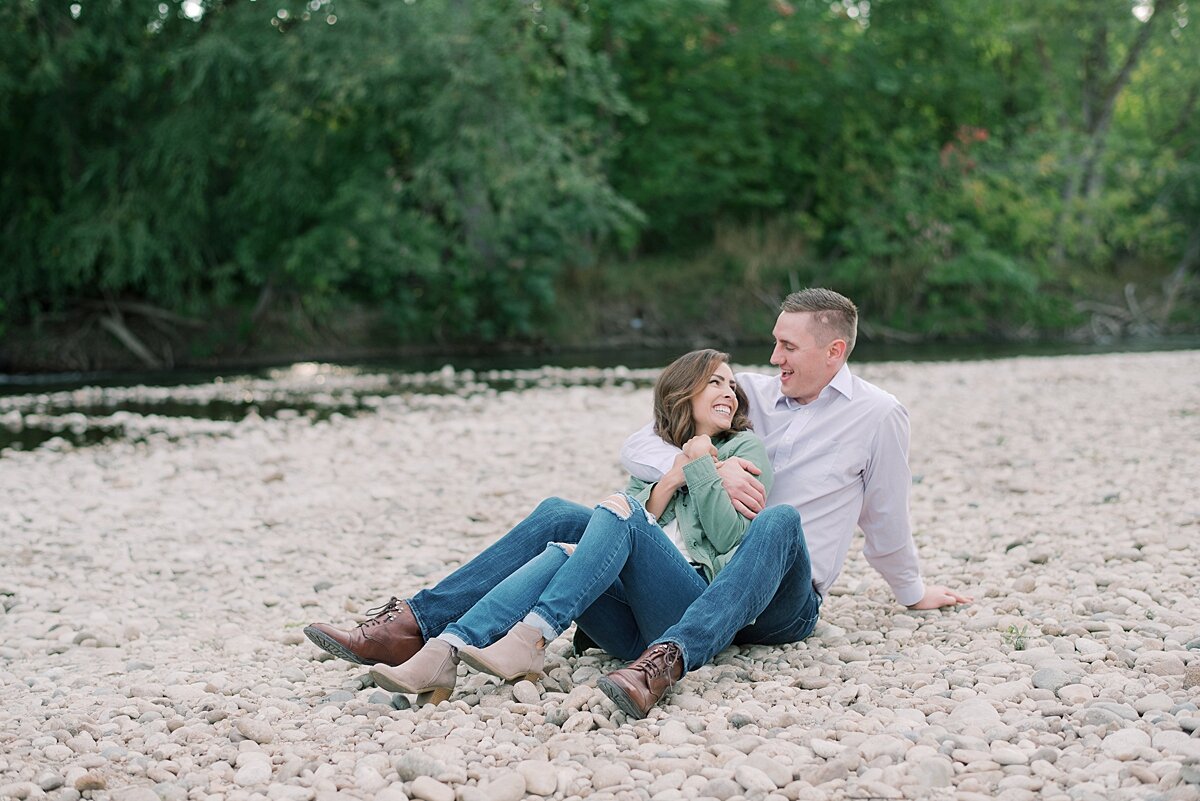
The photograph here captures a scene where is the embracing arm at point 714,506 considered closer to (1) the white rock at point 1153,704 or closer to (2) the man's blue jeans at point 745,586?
(2) the man's blue jeans at point 745,586

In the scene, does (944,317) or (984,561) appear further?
(944,317)

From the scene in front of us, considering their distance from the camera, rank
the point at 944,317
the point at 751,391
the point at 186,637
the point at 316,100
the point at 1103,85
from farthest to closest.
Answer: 1. the point at 1103,85
2. the point at 944,317
3. the point at 316,100
4. the point at 186,637
5. the point at 751,391

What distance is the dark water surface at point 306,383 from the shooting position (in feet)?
40.6

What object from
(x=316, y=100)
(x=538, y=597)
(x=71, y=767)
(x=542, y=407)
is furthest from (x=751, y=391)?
(x=316, y=100)

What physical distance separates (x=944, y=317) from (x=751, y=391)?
69.1 feet

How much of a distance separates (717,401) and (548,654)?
1.12 m

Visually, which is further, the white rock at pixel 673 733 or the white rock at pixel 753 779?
the white rock at pixel 673 733

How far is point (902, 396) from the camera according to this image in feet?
41.4

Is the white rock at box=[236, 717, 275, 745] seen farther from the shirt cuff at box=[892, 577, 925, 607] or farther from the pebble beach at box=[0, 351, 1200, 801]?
the shirt cuff at box=[892, 577, 925, 607]

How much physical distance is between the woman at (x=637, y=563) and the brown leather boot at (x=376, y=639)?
0.19 m

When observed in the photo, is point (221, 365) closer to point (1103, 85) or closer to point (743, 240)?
point (743, 240)

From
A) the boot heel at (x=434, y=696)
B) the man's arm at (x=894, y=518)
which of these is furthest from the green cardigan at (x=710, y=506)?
the boot heel at (x=434, y=696)

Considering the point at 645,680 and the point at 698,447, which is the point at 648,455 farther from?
the point at 645,680

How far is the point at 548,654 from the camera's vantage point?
4.22 meters
